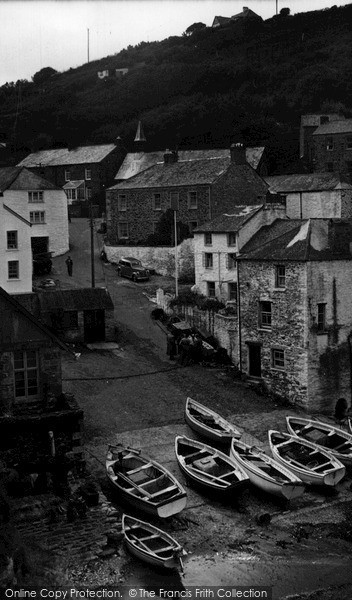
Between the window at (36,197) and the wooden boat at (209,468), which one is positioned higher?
the window at (36,197)

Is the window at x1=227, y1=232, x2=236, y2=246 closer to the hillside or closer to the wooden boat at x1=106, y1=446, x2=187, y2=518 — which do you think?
the wooden boat at x1=106, y1=446, x2=187, y2=518

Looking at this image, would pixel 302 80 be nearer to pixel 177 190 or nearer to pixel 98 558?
pixel 177 190

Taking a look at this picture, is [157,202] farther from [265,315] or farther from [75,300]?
[265,315]

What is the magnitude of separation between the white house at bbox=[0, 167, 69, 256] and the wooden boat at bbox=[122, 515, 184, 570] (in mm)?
36152

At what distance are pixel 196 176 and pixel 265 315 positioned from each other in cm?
2150

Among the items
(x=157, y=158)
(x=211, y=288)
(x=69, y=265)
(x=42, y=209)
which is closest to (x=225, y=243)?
(x=211, y=288)

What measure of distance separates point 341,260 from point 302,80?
310 feet

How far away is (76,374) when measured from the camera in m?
35.1

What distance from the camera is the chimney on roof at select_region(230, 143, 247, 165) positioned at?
53.8 m

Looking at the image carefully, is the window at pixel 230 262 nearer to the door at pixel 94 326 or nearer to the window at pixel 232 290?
the window at pixel 232 290

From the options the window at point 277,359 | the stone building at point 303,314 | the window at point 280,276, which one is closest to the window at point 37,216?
the stone building at point 303,314

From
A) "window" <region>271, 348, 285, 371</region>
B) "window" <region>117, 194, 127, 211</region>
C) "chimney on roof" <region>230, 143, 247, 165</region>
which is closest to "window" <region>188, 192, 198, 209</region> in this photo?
"chimney on roof" <region>230, 143, 247, 165</region>

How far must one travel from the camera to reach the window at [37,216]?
56344mm

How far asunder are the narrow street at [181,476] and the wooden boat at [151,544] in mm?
439
